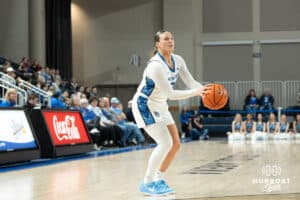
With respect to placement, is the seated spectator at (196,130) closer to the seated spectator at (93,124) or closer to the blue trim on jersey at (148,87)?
the seated spectator at (93,124)

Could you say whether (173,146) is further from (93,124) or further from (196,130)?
(196,130)

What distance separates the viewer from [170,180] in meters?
7.61

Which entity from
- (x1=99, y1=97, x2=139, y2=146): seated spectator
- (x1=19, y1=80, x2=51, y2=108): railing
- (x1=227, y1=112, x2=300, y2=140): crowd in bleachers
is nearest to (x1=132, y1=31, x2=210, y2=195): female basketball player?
(x1=99, y1=97, x2=139, y2=146): seated spectator

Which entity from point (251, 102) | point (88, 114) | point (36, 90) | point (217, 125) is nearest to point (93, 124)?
point (88, 114)

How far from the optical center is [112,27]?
28.6 m

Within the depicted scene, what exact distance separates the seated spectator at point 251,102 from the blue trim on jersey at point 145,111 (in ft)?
62.4

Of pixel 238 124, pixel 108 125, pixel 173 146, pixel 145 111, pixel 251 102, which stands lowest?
pixel 238 124

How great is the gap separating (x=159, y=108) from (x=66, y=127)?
6.70m

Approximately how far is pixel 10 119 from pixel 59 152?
1.92m

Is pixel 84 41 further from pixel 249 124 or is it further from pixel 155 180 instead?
pixel 155 180

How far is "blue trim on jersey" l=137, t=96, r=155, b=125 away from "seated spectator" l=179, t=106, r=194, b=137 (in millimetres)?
17580

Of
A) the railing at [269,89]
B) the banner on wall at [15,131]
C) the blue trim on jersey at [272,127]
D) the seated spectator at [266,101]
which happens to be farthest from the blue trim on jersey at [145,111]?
the railing at [269,89]

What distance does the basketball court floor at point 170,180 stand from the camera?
20.2 feet

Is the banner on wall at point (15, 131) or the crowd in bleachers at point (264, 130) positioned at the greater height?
the banner on wall at point (15, 131)
